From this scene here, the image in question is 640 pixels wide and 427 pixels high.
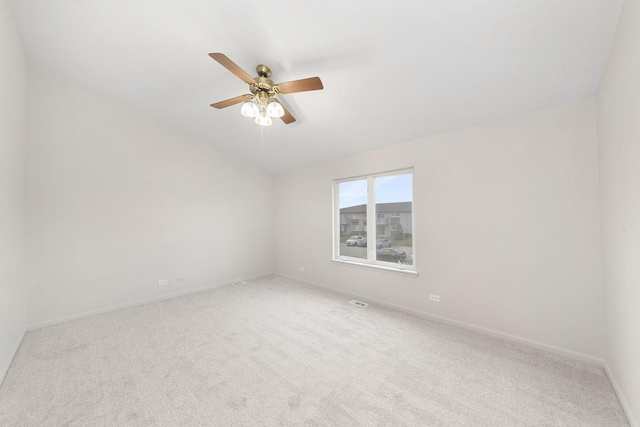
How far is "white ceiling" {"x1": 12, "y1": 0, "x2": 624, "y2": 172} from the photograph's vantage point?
160cm

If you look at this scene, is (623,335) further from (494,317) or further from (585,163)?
(585,163)

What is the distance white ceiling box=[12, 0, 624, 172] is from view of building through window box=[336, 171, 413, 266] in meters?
0.73

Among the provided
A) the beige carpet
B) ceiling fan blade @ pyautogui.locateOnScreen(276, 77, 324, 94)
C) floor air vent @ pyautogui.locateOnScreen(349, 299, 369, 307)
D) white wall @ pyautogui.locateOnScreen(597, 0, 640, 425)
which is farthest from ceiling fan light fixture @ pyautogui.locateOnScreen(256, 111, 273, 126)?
floor air vent @ pyautogui.locateOnScreen(349, 299, 369, 307)

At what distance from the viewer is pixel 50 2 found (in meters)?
2.09

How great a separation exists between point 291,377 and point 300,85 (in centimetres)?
244

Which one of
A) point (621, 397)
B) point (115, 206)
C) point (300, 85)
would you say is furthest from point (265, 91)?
point (621, 397)

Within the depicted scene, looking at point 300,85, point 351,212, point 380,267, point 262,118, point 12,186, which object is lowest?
point 380,267

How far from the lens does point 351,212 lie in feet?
13.6

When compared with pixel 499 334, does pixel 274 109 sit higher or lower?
higher

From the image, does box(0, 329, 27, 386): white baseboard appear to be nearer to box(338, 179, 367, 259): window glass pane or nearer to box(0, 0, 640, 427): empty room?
box(0, 0, 640, 427): empty room

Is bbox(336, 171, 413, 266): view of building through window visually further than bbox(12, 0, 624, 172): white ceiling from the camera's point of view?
Yes

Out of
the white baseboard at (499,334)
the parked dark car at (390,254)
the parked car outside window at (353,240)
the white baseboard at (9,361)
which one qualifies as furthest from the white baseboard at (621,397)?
the white baseboard at (9,361)

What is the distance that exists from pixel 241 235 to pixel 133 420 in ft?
11.4

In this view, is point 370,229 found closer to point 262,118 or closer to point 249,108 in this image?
point 262,118
